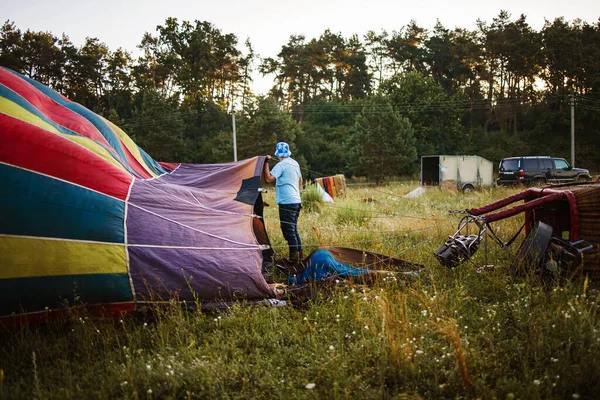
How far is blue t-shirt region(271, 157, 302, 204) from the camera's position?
5.84 metres

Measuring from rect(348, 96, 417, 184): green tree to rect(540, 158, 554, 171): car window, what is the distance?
39.7ft

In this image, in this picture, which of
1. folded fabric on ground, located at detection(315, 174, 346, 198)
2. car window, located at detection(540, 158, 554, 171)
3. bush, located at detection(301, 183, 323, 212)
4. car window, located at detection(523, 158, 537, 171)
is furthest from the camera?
car window, located at detection(540, 158, 554, 171)

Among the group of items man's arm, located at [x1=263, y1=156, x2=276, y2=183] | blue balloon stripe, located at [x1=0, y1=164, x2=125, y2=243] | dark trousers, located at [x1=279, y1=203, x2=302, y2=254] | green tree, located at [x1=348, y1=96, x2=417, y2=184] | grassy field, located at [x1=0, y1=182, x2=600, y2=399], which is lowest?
grassy field, located at [x1=0, y1=182, x2=600, y2=399]

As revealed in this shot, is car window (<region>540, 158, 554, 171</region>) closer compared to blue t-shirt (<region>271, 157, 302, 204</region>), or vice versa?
blue t-shirt (<region>271, 157, 302, 204</region>)

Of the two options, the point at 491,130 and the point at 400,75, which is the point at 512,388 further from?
the point at 491,130

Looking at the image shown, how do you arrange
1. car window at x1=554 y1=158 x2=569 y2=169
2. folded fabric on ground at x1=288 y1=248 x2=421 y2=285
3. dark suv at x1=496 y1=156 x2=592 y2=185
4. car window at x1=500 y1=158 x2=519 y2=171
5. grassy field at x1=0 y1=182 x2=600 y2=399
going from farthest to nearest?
1. car window at x1=554 y1=158 x2=569 y2=169
2. car window at x1=500 y1=158 x2=519 y2=171
3. dark suv at x1=496 y1=156 x2=592 y2=185
4. folded fabric on ground at x1=288 y1=248 x2=421 y2=285
5. grassy field at x1=0 y1=182 x2=600 y2=399

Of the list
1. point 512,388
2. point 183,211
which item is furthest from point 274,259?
point 512,388

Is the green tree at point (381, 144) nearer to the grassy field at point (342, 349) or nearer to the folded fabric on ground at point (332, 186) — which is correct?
the folded fabric on ground at point (332, 186)

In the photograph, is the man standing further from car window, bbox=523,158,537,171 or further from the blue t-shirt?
car window, bbox=523,158,537,171

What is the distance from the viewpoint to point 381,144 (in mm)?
29781

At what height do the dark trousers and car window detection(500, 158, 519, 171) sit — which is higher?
car window detection(500, 158, 519, 171)

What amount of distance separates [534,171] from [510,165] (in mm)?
969

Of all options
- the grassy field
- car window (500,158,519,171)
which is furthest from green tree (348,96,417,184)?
the grassy field

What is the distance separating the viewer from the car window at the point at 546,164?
58.2ft
